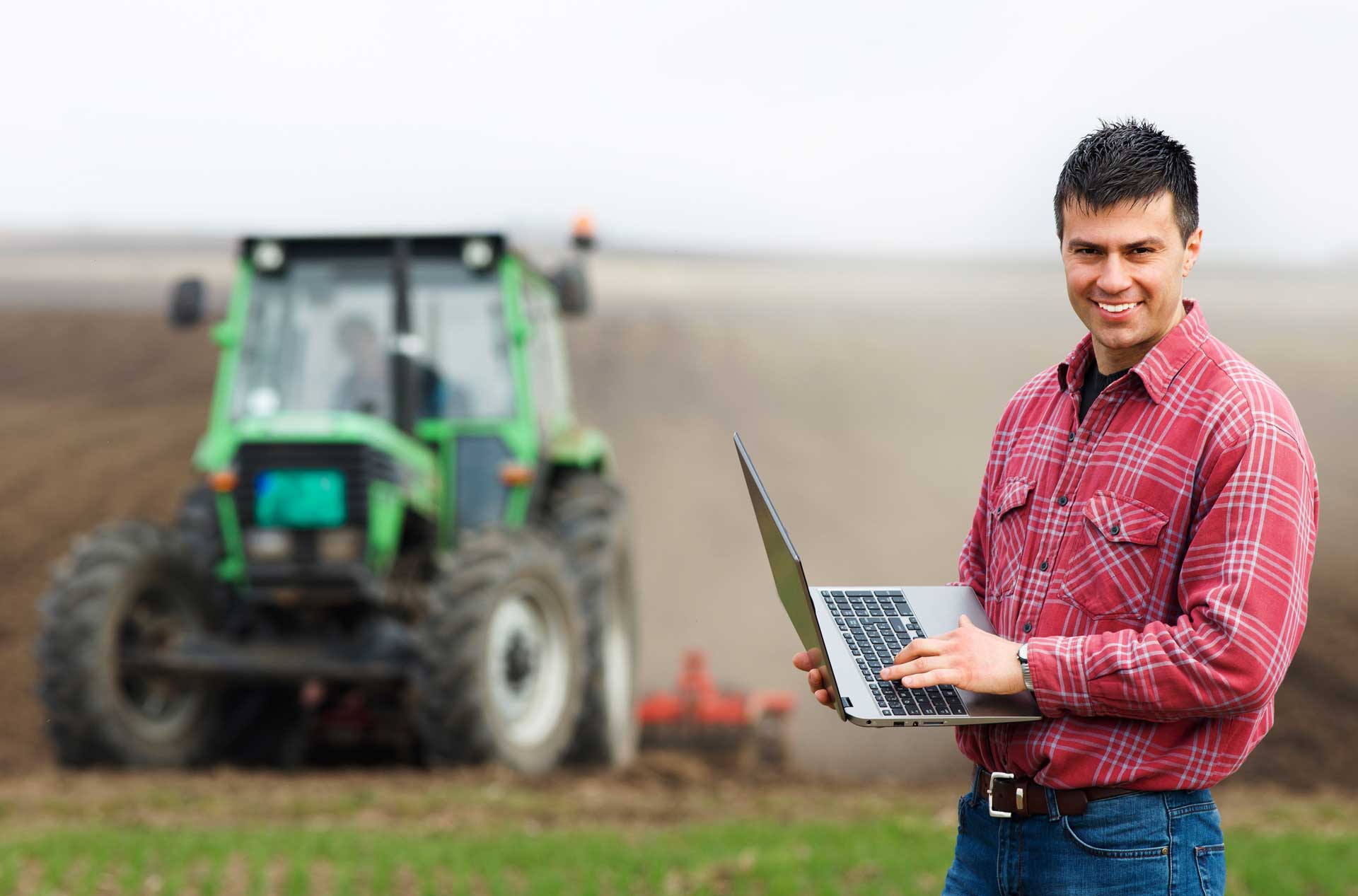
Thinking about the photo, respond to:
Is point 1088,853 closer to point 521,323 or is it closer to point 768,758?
point 521,323

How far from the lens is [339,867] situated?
543 centimetres

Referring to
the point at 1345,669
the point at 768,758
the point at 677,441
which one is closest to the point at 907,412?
the point at 677,441

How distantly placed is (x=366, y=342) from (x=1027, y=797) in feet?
20.0

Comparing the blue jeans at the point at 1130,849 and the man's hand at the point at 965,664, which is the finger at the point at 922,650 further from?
the blue jeans at the point at 1130,849

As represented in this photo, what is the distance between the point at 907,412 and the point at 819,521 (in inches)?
306

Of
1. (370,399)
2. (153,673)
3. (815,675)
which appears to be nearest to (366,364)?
(370,399)

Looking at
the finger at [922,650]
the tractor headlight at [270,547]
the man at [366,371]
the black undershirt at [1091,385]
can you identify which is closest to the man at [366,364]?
the man at [366,371]

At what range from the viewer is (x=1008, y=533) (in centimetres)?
219

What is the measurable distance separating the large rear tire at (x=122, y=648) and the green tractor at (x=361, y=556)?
0.04 feet

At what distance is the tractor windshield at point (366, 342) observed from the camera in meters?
7.57

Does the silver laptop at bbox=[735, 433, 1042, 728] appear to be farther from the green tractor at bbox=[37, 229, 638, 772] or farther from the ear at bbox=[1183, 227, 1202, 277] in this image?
the green tractor at bbox=[37, 229, 638, 772]

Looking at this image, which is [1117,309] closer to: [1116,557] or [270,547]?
[1116,557]

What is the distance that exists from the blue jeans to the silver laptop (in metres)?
0.17

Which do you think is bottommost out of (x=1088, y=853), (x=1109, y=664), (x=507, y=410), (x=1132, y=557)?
(x=1088, y=853)
